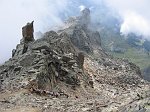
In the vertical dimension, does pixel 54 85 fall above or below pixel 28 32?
below

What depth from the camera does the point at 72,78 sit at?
63531mm

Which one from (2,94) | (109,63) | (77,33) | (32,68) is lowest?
(2,94)

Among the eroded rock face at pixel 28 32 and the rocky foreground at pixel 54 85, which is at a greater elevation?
the eroded rock face at pixel 28 32

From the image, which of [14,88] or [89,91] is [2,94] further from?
[89,91]

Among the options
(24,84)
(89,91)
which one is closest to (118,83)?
(89,91)

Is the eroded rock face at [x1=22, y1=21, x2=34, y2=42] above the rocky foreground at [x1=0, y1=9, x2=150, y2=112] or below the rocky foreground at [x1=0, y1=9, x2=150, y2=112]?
above

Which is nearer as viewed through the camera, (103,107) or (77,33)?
(103,107)

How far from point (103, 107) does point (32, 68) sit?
20.8m

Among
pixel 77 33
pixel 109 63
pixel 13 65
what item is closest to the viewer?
pixel 13 65

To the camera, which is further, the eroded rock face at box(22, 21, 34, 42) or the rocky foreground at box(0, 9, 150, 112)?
the eroded rock face at box(22, 21, 34, 42)

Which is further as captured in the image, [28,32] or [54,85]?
[28,32]

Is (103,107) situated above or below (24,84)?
below

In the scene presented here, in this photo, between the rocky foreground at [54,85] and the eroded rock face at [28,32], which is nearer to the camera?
the rocky foreground at [54,85]

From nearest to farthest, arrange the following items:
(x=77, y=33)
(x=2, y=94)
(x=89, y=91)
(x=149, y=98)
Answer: (x=149, y=98), (x=2, y=94), (x=89, y=91), (x=77, y=33)
